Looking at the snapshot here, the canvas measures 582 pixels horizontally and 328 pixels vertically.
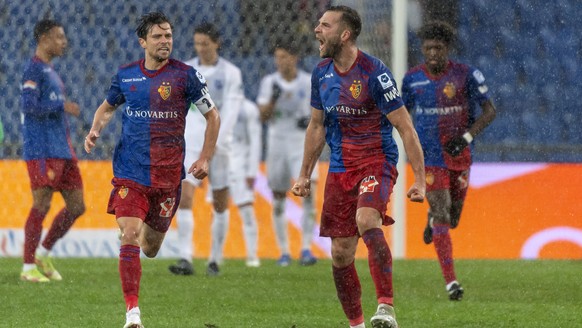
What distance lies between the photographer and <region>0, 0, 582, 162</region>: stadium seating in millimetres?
14188

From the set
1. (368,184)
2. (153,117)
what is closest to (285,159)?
(153,117)

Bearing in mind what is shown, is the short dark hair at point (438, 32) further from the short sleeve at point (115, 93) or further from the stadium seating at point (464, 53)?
the stadium seating at point (464, 53)

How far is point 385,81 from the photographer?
21.9ft

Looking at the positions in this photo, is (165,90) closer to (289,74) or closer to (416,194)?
(416,194)

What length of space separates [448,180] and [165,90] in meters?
2.81

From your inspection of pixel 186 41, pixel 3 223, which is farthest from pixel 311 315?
pixel 186 41

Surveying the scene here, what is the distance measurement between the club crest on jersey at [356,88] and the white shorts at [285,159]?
6013 millimetres

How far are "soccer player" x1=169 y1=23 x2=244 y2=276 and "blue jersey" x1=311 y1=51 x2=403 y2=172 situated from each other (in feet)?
14.1

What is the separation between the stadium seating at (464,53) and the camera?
14.2 metres

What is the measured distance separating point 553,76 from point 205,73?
21.4 feet

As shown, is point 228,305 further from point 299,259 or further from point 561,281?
point 299,259

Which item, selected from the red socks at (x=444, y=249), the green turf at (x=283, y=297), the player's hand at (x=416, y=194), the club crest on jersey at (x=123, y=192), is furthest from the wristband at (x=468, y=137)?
the club crest on jersey at (x=123, y=192)

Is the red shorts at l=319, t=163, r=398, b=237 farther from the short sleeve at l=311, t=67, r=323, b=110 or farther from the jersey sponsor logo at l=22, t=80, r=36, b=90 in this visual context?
the jersey sponsor logo at l=22, t=80, r=36, b=90

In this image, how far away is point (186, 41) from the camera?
15.2 metres
